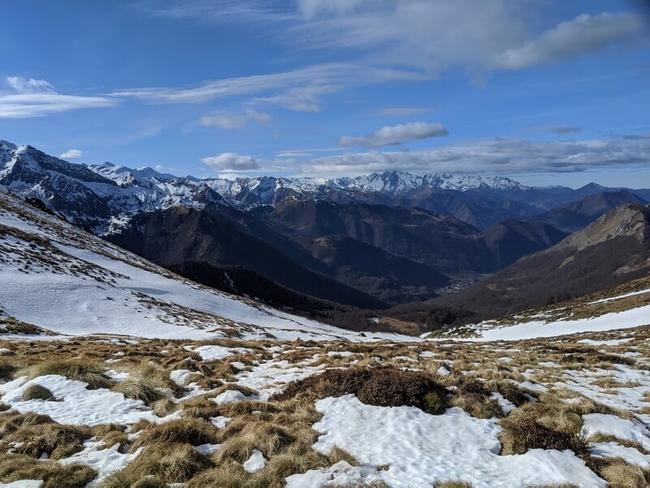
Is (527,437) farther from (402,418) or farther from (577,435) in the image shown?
(402,418)

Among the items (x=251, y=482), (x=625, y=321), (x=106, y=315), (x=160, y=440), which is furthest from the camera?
(x=625, y=321)

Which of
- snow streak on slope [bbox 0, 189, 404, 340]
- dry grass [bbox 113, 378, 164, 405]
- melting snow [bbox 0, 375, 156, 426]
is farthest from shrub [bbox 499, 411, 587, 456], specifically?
snow streak on slope [bbox 0, 189, 404, 340]

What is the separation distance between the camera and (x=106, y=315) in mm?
42125

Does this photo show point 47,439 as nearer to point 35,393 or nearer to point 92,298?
point 35,393

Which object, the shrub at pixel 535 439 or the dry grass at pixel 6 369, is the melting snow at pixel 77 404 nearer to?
the dry grass at pixel 6 369

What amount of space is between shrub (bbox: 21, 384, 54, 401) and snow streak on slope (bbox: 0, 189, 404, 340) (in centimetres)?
2206

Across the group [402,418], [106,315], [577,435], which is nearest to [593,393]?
[577,435]

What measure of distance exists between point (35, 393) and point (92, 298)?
33519 mm

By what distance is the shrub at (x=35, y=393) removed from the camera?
14.0 metres

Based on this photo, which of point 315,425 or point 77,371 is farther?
point 77,371

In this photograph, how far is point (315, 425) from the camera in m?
11.8

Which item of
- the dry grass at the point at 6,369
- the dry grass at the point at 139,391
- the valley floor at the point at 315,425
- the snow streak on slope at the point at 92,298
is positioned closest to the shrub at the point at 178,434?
the valley floor at the point at 315,425

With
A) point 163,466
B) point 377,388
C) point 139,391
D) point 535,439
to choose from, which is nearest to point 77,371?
point 139,391

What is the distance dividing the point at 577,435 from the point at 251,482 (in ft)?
25.0
